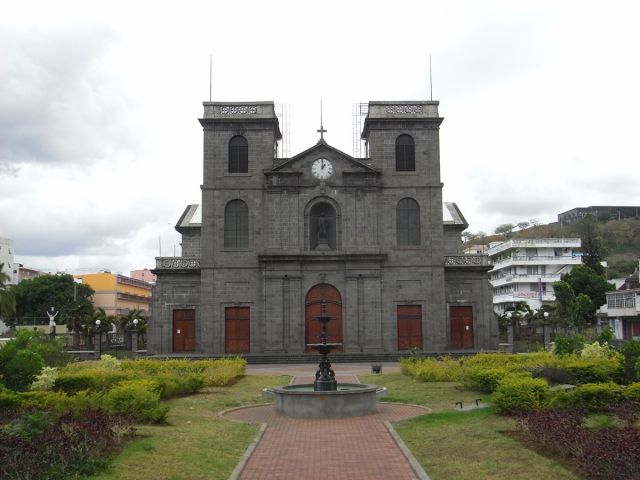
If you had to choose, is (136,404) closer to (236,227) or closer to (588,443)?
(588,443)

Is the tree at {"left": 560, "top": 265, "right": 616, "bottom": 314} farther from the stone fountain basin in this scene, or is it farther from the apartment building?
the apartment building

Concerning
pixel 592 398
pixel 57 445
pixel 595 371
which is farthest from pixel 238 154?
pixel 57 445

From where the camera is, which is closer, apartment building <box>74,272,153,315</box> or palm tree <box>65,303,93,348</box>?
palm tree <box>65,303,93,348</box>

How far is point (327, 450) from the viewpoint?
13.4 m

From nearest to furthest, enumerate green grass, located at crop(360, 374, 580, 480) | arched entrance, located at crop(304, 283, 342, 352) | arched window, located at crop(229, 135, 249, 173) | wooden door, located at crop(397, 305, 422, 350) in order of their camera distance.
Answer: green grass, located at crop(360, 374, 580, 480)
arched entrance, located at crop(304, 283, 342, 352)
wooden door, located at crop(397, 305, 422, 350)
arched window, located at crop(229, 135, 249, 173)

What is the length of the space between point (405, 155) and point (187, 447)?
34062 millimetres

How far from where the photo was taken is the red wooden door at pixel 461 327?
144 feet

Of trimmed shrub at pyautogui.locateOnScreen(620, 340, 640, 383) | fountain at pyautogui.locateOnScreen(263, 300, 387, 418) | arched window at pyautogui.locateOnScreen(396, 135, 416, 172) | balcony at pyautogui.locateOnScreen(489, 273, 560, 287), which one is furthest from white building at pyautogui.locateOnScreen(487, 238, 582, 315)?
fountain at pyautogui.locateOnScreen(263, 300, 387, 418)

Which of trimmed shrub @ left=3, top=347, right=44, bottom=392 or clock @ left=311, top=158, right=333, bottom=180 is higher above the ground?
clock @ left=311, top=158, right=333, bottom=180

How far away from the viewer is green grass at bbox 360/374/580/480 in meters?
10.7

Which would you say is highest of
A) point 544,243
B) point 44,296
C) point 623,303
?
point 544,243

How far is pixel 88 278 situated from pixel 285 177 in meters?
74.5

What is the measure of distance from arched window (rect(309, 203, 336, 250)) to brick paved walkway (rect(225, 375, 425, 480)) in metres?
25.4

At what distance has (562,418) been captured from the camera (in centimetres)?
1234
